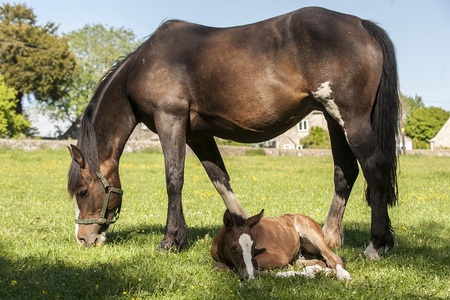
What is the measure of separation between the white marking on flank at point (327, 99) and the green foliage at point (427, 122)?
105 metres

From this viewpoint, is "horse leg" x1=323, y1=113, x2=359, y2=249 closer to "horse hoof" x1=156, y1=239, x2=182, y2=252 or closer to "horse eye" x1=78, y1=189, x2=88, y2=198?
"horse hoof" x1=156, y1=239, x2=182, y2=252

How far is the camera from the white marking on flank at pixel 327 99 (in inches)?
238

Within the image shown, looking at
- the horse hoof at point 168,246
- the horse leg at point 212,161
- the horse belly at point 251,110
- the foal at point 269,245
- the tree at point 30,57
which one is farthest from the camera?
the tree at point 30,57

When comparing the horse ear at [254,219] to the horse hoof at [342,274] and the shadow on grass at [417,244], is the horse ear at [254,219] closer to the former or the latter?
the horse hoof at [342,274]

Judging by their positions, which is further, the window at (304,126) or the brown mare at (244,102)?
the window at (304,126)

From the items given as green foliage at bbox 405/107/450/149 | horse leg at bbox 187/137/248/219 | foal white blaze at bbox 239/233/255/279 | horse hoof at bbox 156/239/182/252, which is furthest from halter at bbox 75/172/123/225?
green foliage at bbox 405/107/450/149

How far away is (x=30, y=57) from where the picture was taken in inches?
2403

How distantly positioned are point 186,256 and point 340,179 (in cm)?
208

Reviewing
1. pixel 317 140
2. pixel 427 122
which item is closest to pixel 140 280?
pixel 317 140

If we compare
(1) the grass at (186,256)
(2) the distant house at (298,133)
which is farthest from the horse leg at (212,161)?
(2) the distant house at (298,133)

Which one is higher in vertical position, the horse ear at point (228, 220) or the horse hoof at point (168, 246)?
the horse ear at point (228, 220)

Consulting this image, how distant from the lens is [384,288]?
191 inches

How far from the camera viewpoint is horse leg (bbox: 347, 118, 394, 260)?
238 inches

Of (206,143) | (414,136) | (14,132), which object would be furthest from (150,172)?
(414,136)
